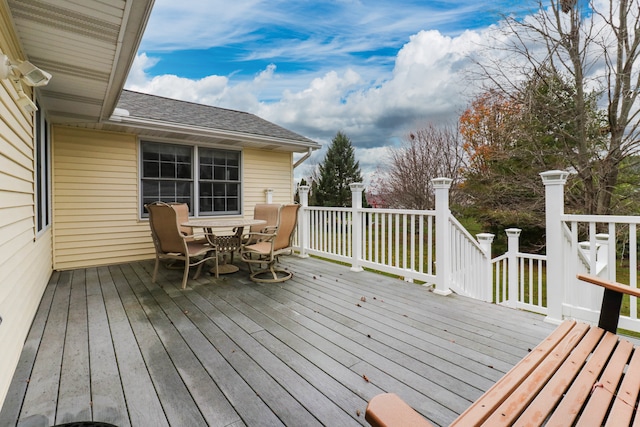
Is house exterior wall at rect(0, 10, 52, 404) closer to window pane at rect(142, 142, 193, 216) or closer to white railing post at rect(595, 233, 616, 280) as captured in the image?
Answer: window pane at rect(142, 142, 193, 216)

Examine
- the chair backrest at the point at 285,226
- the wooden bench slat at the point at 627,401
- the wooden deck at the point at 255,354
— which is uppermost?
the chair backrest at the point at 285,226

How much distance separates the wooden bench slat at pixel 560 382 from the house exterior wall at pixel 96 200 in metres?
6.13

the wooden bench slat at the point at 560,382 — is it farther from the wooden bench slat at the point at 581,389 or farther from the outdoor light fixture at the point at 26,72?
the outdoor light fixture at the point at 26,72

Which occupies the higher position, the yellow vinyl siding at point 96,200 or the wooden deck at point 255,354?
the yellow vinyl siding at point 96,200

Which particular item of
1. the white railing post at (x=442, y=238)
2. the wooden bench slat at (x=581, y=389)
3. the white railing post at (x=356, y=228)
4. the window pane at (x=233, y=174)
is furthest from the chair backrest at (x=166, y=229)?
the wooden bench slat at (x=581, y=389)

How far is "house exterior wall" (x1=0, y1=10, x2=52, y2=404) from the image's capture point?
1.95 meters

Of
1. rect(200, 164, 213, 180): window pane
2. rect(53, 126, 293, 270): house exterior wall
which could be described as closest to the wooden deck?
rect(53, 126, 293, 270): house exterior wall

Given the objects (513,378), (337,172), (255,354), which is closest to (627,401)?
(513,378)

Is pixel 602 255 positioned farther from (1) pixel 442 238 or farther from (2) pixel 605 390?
(2) pixel 605 390

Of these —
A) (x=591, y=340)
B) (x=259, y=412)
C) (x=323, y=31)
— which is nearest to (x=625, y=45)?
(x=323, y=31)

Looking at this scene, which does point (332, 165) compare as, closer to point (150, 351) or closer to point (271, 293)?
point (271, 293)

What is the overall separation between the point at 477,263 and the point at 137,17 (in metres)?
4.66

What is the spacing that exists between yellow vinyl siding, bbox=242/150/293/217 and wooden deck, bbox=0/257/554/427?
3479 millimetres

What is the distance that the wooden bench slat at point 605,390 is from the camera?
0.95m
